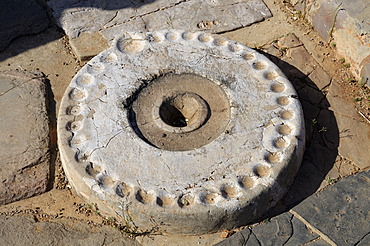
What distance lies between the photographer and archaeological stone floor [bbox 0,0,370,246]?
3791 millimetres

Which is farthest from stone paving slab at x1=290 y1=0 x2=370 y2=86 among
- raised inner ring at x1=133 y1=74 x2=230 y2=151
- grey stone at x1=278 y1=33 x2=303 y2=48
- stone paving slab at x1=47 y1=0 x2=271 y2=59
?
raised inner ring at x1=133 y1=74 x2=230 y2=151

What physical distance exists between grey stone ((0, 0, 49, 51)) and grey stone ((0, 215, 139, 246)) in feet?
6.84

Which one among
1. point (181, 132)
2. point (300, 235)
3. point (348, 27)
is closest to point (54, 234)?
point (181, 132)

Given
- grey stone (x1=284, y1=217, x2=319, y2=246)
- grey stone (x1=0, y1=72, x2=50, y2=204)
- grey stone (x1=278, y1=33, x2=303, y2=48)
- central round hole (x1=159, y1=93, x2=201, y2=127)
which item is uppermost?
grey stone (x1=278, y1=33, x2=303, y2=48)

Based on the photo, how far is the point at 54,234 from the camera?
150 inches

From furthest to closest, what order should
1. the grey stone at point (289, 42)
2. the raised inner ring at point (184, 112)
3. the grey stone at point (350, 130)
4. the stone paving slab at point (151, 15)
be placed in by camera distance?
the stone paving slab at point (151, 15) → the grey stone at point (289, 42) → the grey stone at point (350, 130) → the raised inner ring at point (184, 112)

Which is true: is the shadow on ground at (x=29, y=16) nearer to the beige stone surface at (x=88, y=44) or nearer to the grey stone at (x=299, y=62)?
the beige stone surface at (x=88, y=44)

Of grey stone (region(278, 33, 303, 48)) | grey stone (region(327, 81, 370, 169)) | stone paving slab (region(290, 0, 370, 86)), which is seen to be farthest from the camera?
grey stone (region(278, 33, 303, 48))

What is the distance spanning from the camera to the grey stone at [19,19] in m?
5.30

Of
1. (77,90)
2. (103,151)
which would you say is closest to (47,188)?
(103,151)

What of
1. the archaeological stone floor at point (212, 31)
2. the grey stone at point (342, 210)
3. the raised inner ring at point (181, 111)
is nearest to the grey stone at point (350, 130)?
the archaeological stone floor at point (212, 31)

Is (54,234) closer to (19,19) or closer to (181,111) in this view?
(181,111)

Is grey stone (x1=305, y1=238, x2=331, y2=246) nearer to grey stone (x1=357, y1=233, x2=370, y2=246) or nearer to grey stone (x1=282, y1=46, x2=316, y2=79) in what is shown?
grey stone (x1=357, y1=233, x2=370, y2=246)

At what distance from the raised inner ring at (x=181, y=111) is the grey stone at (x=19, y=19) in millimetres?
1726
